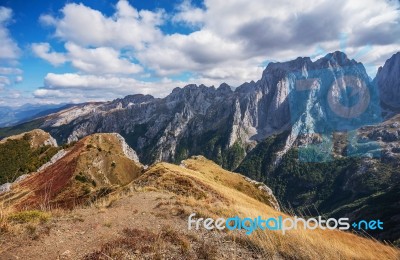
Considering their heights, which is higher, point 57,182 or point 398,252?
point 398,252

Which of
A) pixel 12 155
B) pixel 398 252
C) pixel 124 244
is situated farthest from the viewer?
pixel 12 155

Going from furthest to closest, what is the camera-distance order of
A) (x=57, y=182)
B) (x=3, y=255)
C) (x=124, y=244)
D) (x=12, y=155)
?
(x=12, y=155) < (x=57, y=182) < (x=124, y=244) < (x=3, y=255)

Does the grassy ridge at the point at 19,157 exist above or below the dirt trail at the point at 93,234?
below

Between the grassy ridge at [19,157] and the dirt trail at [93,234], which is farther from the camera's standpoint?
the grassy ridge at [19,157]

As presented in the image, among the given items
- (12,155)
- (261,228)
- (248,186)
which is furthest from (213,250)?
(12,155)

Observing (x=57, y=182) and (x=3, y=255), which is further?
(x=57, y=182)

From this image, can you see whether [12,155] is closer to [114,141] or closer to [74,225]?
[114,141]

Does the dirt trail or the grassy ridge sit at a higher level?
the dirt trail

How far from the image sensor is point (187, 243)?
1161 cm

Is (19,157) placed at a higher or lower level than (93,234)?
lower

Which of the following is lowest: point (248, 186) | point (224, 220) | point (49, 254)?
point (248, 186)

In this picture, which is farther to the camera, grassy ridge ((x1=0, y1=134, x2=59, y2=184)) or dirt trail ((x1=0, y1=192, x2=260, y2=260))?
grassy ridge ((x1=0, y1=134, x2=59, y2=184))

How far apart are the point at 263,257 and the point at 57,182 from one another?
383 feet

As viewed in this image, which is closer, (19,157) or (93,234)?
(93,234)
